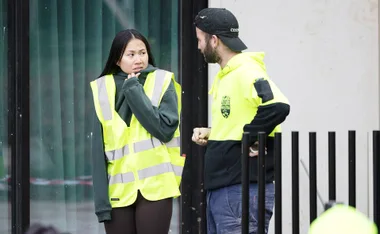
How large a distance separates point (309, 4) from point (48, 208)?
270 centimetres

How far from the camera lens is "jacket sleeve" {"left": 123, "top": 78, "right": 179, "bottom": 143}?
4820 millimetres

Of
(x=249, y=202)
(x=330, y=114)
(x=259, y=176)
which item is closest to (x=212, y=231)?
(x=249, y=202)

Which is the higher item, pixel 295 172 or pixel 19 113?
pixel 19 113

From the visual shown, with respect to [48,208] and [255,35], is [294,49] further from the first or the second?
[48,208]

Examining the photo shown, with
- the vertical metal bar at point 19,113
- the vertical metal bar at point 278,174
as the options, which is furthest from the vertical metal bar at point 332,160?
the vertical metal bar at point 19,113

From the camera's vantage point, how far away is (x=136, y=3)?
280 inches

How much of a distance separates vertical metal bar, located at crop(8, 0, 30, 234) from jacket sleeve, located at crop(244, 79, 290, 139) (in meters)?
2.80

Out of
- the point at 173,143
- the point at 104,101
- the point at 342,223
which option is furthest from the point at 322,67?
the point at 342,223

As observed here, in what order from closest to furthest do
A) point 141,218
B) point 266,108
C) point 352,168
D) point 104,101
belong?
point 352,168
point 266,108
point 141,218
point 104,101

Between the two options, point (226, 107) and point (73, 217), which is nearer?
point (226, 107)

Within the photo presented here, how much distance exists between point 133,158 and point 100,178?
23cm

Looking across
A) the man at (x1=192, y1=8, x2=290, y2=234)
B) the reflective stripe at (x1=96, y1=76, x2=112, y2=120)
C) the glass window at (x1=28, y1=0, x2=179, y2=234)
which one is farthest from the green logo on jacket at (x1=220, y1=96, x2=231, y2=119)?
the glass window at (x1=28, y1=0, x2=179, y2=234)

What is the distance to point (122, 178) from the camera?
4961 mm

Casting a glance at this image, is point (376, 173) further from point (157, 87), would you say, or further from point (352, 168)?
point (157, 87)
